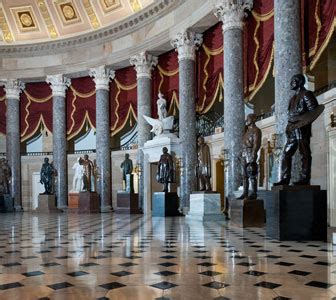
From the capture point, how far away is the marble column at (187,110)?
1631 cm

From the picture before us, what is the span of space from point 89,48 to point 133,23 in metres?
3.24

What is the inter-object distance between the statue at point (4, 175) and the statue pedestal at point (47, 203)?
2.31 metres

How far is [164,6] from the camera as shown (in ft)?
59.2

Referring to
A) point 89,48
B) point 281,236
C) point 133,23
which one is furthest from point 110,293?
point 89,48

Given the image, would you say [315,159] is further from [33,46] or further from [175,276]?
[33,46]

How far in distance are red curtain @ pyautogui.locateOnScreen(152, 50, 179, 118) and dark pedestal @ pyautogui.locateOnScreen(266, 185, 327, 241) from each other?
12.1 metres

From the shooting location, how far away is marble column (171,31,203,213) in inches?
642

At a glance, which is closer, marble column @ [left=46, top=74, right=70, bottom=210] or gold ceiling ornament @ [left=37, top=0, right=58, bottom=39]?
marble column @ [left=46, top=74, right=70, bottom=210]

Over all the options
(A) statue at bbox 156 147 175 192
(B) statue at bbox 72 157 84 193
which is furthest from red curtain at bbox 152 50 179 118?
(A) statue at bbox 156 147 175 192

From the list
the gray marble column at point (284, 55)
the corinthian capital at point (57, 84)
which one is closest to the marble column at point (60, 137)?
the corinthian capital at point (57, 84)

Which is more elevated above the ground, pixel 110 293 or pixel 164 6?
pixel 164 6

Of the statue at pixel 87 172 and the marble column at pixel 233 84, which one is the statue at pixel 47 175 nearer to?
the statue at pixel 87 172

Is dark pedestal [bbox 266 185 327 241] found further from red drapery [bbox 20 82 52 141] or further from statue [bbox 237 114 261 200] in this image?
red drapery [bbox 20 82 52 141]

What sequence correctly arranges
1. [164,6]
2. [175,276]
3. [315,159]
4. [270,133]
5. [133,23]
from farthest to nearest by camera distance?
[133,23] → [164,6] → [270,133] → [315,159] → [175,276]
